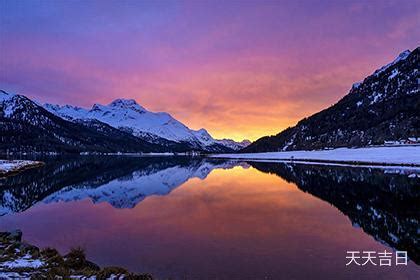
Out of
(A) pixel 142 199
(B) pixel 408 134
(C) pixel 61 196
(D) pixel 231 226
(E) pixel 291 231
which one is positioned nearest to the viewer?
(E) pixel 291 231

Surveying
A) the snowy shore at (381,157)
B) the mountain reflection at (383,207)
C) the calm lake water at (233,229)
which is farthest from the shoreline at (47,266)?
the snowy shore at (381,157)

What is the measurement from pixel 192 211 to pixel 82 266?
14887 millimetres

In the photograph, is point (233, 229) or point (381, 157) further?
point (381, 157)

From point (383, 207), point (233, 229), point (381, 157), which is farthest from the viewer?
point (381, 157)

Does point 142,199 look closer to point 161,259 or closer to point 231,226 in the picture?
point 231,226

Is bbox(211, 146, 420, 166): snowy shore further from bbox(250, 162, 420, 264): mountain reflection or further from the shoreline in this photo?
the shoreline

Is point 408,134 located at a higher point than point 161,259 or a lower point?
higher

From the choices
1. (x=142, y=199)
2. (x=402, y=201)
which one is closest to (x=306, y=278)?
(x=402, y=201)

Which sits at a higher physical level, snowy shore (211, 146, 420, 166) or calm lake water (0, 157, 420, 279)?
snowy shore (211, 146, 420, 166)

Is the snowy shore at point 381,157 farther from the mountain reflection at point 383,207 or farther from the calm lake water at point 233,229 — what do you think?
the calm lake water at point 233,229

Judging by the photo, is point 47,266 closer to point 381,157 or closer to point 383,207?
point 383,207

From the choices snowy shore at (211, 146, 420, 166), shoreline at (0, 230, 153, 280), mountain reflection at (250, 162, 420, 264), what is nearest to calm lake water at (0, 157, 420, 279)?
mountain reflection at (250, 162, 420, 264)

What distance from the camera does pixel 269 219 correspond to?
23.8 metres

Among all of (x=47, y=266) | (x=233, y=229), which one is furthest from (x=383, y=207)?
(x=47, y=266)
